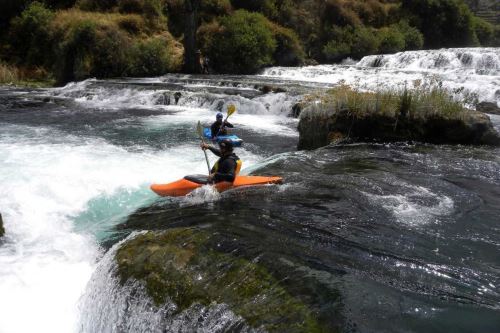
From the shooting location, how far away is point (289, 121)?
12.4 meters

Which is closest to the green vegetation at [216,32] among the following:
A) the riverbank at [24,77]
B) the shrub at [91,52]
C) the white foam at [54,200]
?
the shrub at [91,52]

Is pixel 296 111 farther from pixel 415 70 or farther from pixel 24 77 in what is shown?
pixel 24 77

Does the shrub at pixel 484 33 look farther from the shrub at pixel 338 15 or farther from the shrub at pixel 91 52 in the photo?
the shrub at pixel 91 52

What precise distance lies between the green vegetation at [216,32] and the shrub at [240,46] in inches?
1.8

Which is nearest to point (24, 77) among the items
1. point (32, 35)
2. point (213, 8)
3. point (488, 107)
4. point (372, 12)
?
point (32, 35)

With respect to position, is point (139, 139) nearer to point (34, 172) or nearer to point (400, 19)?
point (34, 172)

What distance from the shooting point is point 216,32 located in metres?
21.6

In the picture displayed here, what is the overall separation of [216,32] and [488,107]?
43.3 feet

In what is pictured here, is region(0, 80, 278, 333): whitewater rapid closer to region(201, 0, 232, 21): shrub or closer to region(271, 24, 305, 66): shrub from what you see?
region(271, 24, 305, 66): shrub

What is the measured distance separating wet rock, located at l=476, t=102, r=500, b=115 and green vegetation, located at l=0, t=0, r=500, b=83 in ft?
36.3

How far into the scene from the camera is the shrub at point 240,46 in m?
20.8

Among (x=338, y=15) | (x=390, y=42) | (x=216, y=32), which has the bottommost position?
(x=390, y=42)

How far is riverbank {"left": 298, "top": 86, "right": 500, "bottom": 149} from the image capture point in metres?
8.55

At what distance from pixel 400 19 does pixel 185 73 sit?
15807 mm
